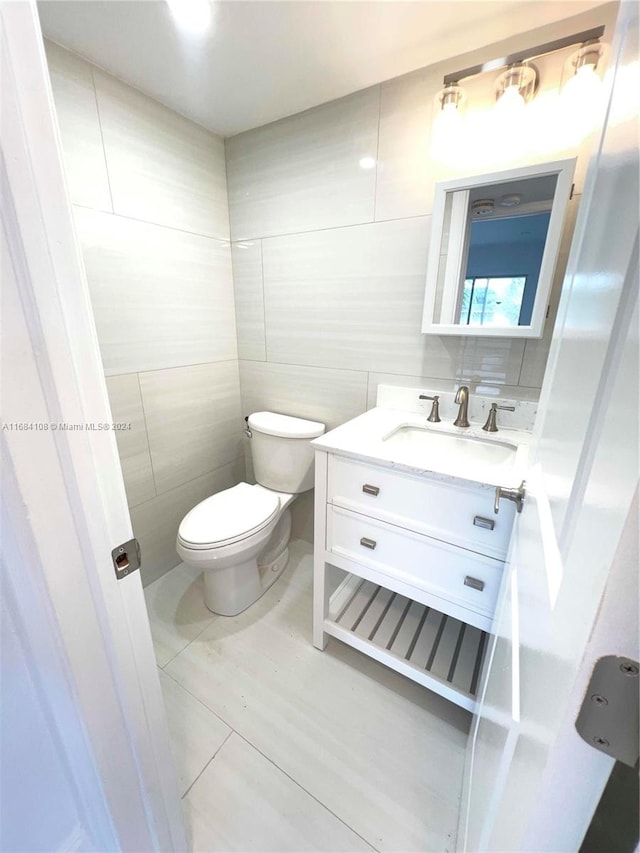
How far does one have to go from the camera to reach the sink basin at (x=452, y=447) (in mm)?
1230

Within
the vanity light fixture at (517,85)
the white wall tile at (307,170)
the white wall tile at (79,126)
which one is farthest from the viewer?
the white wall tile at (307,170)

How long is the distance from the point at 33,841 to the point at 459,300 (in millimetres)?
1687

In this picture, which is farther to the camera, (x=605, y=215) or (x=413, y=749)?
(x=413, y=749)

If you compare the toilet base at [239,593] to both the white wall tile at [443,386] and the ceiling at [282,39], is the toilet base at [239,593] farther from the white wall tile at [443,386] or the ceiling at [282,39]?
the ceiling at [282,39]

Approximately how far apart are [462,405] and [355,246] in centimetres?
82

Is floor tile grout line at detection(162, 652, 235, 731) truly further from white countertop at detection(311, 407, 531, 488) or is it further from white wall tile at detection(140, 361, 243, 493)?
white countertop at detection(311, 407, 531, 488)

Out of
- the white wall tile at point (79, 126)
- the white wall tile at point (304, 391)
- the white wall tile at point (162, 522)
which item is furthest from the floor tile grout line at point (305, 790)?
the white wall tile at point (79, 126)

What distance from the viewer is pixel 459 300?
128 cm

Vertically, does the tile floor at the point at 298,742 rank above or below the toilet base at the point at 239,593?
below

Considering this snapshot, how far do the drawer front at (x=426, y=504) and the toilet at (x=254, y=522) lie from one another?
0.47 metres

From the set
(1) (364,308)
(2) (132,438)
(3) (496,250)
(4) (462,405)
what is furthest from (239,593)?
(3) (496,250)

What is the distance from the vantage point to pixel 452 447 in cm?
133

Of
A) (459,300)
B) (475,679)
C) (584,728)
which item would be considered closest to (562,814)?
(584,728)

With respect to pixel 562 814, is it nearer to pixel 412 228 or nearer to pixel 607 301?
pixel 607 301
